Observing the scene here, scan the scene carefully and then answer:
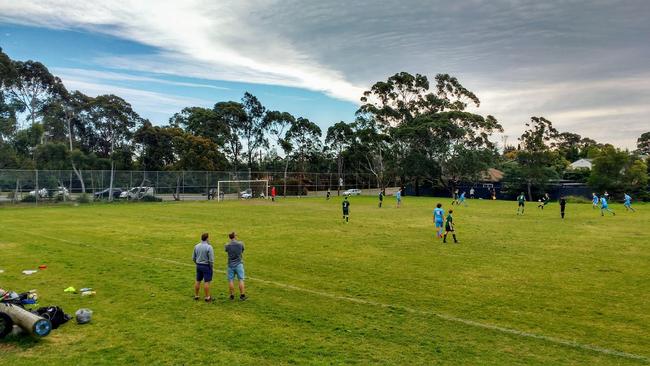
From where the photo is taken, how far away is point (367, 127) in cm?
7812

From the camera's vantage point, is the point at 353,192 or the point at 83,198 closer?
the point at 83,198

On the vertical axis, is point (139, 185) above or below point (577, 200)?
above

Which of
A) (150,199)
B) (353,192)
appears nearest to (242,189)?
(150,199)

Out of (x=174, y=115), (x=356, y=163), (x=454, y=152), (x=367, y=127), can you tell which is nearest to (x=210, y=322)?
(x=454, y=152)

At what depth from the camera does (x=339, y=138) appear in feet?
281

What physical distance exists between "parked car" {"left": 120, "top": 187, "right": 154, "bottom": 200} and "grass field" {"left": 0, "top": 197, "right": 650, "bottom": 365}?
93.0 feet

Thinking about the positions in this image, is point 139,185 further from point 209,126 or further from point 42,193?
point 209,126

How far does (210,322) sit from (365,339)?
10.6ft

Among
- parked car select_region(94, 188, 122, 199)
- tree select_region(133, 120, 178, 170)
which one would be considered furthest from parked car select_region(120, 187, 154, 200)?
tree select_region(133, 120, 178, 170)

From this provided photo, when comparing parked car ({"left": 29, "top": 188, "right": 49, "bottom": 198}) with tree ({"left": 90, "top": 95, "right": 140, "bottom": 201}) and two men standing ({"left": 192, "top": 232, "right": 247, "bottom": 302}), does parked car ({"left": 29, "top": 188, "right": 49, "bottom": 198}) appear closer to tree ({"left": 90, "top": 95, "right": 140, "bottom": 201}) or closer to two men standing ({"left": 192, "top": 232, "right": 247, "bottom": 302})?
tree ({"left": 90, "top": 95, "right": 140, "bottom": 201})

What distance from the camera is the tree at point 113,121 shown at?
6400 cm

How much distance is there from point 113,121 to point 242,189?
2241cm

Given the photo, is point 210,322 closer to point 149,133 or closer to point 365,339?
point 365,339

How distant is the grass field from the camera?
306 inches
